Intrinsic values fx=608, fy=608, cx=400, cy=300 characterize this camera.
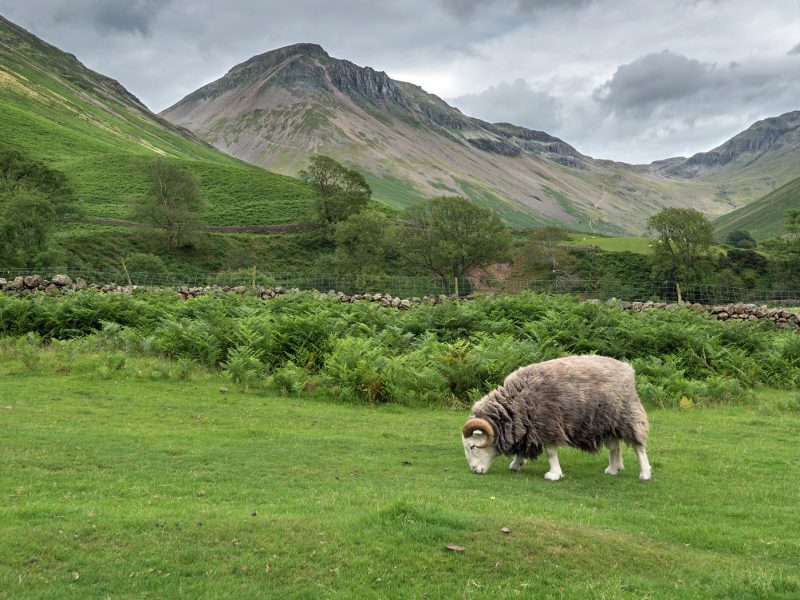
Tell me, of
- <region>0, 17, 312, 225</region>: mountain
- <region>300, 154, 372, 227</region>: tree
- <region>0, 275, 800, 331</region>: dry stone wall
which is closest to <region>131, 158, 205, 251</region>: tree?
<region>0, 17, 312, 225</region>: mountain

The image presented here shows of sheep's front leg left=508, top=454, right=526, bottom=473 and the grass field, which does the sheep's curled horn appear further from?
sheep's front leg left=508, top=454, right=526, bottom=473

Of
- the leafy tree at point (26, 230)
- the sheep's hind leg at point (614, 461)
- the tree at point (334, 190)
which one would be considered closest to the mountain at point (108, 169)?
the tree at point (334, 190)

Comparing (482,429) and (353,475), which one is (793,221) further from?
(353,475)

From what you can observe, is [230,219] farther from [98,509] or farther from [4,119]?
[98,509]

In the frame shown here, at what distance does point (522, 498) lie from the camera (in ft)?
29.6

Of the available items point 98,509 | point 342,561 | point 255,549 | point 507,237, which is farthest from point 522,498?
point 507,237

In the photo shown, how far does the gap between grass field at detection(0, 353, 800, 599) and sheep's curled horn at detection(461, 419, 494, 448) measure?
61cm

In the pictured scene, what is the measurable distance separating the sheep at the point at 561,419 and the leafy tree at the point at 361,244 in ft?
215

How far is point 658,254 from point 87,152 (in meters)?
116

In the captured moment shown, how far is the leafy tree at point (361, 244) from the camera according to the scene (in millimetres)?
77500

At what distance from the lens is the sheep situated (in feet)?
34.2

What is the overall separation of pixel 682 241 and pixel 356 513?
280 feet

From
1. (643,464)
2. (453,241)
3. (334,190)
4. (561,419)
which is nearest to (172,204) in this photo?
(334,190)

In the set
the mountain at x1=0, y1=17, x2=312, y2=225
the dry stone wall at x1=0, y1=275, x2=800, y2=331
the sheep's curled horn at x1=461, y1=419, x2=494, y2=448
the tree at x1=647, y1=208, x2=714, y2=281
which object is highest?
the mountain at x1=0, y1=17, x2=312, y2=225
